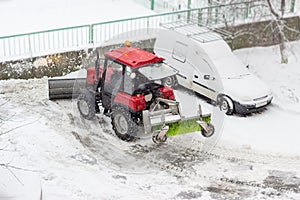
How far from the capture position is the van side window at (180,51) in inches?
637

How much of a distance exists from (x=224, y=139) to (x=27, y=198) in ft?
17.6

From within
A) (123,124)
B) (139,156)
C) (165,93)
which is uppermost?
(165,93)

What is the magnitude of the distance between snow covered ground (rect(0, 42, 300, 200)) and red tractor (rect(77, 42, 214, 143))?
47 cm

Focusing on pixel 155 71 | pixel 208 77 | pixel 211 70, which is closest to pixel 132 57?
pixel 155 71

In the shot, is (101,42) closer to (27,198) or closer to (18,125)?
(18,125)

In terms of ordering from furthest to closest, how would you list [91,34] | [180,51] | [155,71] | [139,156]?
[91,34]
[180,51]
[155,71]
[139,156]

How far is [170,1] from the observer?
64.2 feet

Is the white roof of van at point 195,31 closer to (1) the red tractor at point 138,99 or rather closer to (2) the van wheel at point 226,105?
(2) the van wheel at point 226,105

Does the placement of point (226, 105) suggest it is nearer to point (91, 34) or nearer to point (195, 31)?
point (195, 31)

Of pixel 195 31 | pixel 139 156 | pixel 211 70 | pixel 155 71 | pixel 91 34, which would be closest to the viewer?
pixel 139 156

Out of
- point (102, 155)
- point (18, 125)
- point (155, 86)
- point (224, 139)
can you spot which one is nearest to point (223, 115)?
point (224, 139)

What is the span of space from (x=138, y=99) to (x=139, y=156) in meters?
1.20

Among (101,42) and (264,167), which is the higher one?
(101,42)

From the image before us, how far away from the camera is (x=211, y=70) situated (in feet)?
52.1
